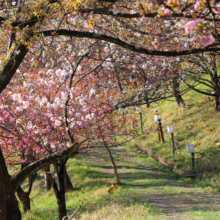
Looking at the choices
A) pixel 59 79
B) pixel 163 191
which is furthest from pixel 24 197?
pixel 163 191

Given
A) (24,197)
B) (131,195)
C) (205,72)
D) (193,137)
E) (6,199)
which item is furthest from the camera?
(193,137)

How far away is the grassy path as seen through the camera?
8031 millimetres

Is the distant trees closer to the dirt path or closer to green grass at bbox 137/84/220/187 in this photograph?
green grass at bbox 137/84/220/187

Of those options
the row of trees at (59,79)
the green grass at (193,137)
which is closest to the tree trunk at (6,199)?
the row of trees at (59,79)

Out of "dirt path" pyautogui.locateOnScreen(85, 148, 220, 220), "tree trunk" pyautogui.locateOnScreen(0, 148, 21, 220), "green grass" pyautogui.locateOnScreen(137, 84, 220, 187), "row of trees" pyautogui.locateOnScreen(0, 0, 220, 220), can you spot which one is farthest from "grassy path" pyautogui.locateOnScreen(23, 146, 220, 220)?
Result: "tree trunk" pyautogui.locateOnScreen(0, 148, 21, 220)

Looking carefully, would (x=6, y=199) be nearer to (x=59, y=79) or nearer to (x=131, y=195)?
(x=59, y=79)

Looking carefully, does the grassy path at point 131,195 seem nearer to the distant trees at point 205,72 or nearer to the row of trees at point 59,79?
the row of trees at point 59,79

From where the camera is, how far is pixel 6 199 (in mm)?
5547

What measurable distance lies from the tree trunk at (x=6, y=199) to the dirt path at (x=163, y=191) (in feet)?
12.9

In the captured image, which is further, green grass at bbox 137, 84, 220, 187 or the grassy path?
green grass at bbox 137, 84, 220, 187

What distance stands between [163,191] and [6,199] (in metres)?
7.04

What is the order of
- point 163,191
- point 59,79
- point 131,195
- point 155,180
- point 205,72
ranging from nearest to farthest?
point 59,79 → point 131,195 → point 163,191 → point 155,180 → point 205,72

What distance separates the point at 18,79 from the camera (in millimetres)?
11047

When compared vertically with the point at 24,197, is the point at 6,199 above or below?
above
